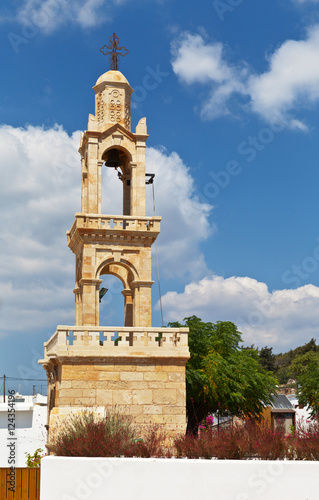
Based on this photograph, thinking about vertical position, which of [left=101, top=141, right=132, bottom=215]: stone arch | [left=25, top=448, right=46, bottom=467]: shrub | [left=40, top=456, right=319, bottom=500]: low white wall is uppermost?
[left=101, top=141, right=132, bottom=215]: stone arch

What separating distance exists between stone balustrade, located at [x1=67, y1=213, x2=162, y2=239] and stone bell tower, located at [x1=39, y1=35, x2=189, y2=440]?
0.04m

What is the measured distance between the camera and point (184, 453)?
1437 centimetres

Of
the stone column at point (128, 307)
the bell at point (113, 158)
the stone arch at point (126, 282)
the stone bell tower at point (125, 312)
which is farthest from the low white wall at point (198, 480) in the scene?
the bell at point (113, 158)

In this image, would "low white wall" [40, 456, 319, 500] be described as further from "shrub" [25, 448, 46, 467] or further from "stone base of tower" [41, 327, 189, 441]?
"shrub" [25, 448, 46, 467]

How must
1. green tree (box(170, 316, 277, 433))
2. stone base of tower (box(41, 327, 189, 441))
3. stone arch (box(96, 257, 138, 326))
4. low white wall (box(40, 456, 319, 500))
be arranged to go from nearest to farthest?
low white wall (box(40, 456, 319, 500)) → stone base of tower (box(41, 327, 189, 441)) → green tree (box(170, 316, 277, 433)) → stone arch (box(96, 257, 138, 326))

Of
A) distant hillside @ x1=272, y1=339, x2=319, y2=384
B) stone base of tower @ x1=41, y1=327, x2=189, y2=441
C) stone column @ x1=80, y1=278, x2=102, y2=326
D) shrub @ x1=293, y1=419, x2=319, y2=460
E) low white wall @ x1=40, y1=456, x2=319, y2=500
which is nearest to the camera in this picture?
low white wall @ x1=40, y1=456, x2=319, y2=500

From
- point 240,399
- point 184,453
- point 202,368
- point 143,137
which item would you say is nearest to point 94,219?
point 143,137

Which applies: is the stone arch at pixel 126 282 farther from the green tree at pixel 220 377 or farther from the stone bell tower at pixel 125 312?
the green tree at pixel 220 377

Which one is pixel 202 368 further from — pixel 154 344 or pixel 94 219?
pixel 94 219

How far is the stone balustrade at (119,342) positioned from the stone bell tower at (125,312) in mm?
36

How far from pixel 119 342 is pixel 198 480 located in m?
8.85

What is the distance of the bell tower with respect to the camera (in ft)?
81.6

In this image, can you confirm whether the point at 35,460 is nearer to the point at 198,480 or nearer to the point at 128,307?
the point at 128,307

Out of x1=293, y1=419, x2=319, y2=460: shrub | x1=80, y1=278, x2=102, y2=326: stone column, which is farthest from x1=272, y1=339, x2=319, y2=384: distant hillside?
x1=293, y1=419, x2=319, y2=460: shrub
